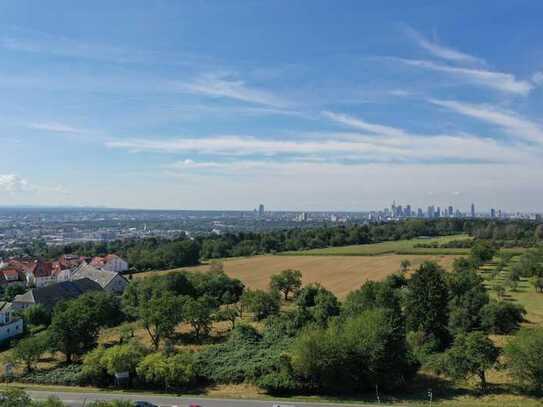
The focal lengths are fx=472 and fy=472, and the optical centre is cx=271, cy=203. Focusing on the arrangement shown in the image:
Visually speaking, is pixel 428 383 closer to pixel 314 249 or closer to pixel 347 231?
pixel 314 249

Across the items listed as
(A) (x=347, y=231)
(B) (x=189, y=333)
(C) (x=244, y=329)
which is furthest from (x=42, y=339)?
(A) (x=347, y=231)

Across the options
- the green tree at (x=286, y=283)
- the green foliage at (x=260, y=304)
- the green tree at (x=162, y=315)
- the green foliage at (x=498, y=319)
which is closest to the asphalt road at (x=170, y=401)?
the green tree at (x=162, y=315)

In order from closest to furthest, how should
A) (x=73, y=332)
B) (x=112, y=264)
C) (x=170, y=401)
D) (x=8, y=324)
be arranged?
(x=170, y=401) → (x=73, y=332) → (x=8, y=324) → (x=112, y=264)

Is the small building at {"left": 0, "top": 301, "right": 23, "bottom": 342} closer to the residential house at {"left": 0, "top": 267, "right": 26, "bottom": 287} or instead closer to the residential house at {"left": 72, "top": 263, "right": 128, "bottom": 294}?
the residential house at {"left": 72, "top": 263, "right": 128, "bottom": 294}

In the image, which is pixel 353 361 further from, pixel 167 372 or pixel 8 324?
pixel 8 324

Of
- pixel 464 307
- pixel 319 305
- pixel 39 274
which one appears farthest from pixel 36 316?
pixel 464 307
